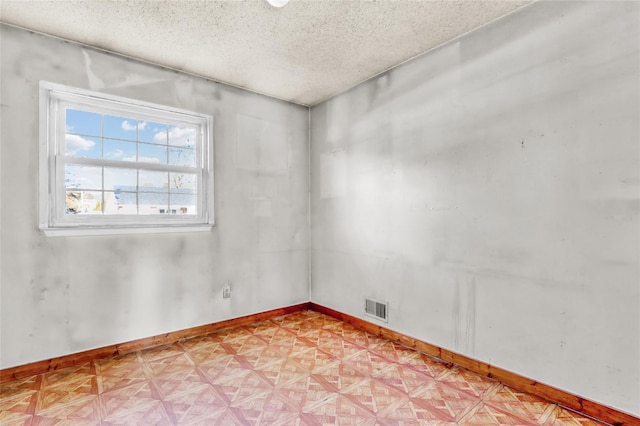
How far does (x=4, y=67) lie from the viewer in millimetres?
2268

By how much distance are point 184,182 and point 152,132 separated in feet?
1.81

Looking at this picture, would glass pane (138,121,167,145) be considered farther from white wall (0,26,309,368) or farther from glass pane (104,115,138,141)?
white wall (0,26,309,368)

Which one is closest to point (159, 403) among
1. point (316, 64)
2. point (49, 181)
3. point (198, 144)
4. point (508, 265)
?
point (49, 181)

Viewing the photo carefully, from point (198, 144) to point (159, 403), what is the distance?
232cm

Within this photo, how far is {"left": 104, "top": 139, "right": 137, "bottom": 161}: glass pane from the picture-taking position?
2721mm

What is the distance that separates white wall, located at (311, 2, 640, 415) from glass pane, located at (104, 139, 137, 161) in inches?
89.6

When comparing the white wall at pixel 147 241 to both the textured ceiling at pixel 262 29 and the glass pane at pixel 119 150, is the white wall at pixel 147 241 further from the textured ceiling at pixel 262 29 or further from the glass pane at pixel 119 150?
the glass pane at pixel 119 150

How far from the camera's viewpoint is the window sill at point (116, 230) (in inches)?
95.8

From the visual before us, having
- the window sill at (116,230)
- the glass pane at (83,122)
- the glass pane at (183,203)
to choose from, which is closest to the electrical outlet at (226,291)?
the window sill at (116,230)

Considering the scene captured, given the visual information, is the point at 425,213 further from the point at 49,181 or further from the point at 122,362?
→ the point at 49,181

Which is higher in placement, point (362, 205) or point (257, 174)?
point (257, 174)

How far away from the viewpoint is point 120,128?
2.79 meters

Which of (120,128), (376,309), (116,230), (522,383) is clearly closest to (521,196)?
(522,383)

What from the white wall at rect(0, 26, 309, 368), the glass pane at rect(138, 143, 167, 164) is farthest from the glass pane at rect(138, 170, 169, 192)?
the white wall at rect(0, 26, 309, 368)
